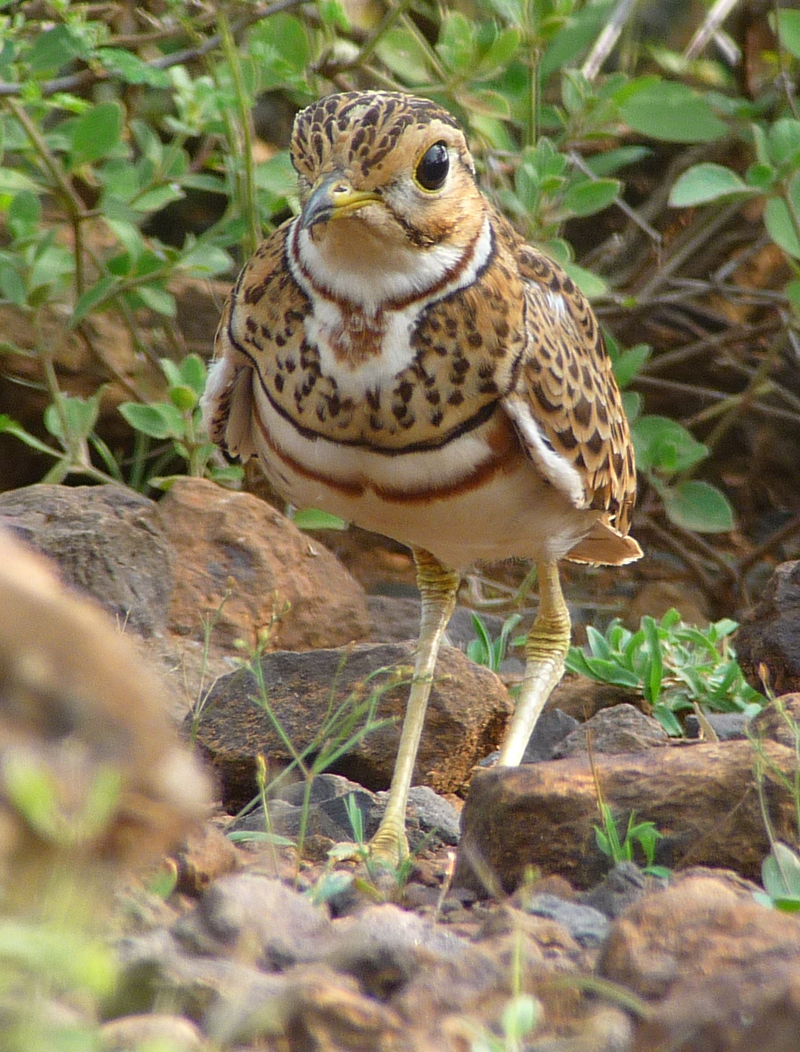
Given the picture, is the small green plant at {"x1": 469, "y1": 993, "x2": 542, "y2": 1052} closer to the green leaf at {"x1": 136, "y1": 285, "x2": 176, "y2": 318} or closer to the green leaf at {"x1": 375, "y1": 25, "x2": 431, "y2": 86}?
the green leaf at {"x1": 136, "y1": 285, "x2": 176, "y2": 318}

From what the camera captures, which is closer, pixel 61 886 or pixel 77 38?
pixel 61 886

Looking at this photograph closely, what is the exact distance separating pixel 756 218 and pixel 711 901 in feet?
21.1

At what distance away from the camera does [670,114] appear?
5984 mm

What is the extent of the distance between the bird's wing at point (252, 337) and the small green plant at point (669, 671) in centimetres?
143

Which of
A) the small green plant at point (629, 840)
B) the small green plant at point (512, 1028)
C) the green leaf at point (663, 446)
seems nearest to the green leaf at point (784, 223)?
the green leaf at point (663, 446)

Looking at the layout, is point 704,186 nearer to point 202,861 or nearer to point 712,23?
point 712,23

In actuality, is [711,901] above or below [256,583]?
above

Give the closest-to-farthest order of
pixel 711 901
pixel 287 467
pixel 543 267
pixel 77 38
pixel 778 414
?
pixel 711 901
pixel 287 467
pixel 543 267
pixel 77 38
pixel 778 414

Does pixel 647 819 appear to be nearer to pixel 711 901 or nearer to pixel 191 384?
pixel 711 901

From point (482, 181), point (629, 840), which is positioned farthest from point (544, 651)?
point (482, 181)

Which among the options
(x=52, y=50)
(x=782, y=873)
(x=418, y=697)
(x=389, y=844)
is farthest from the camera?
(x=52, y=50)

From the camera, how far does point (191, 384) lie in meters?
5.51

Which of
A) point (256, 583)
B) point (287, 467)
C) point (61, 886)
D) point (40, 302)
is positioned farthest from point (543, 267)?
point (61, 886)

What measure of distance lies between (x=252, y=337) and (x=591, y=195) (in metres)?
2.19
